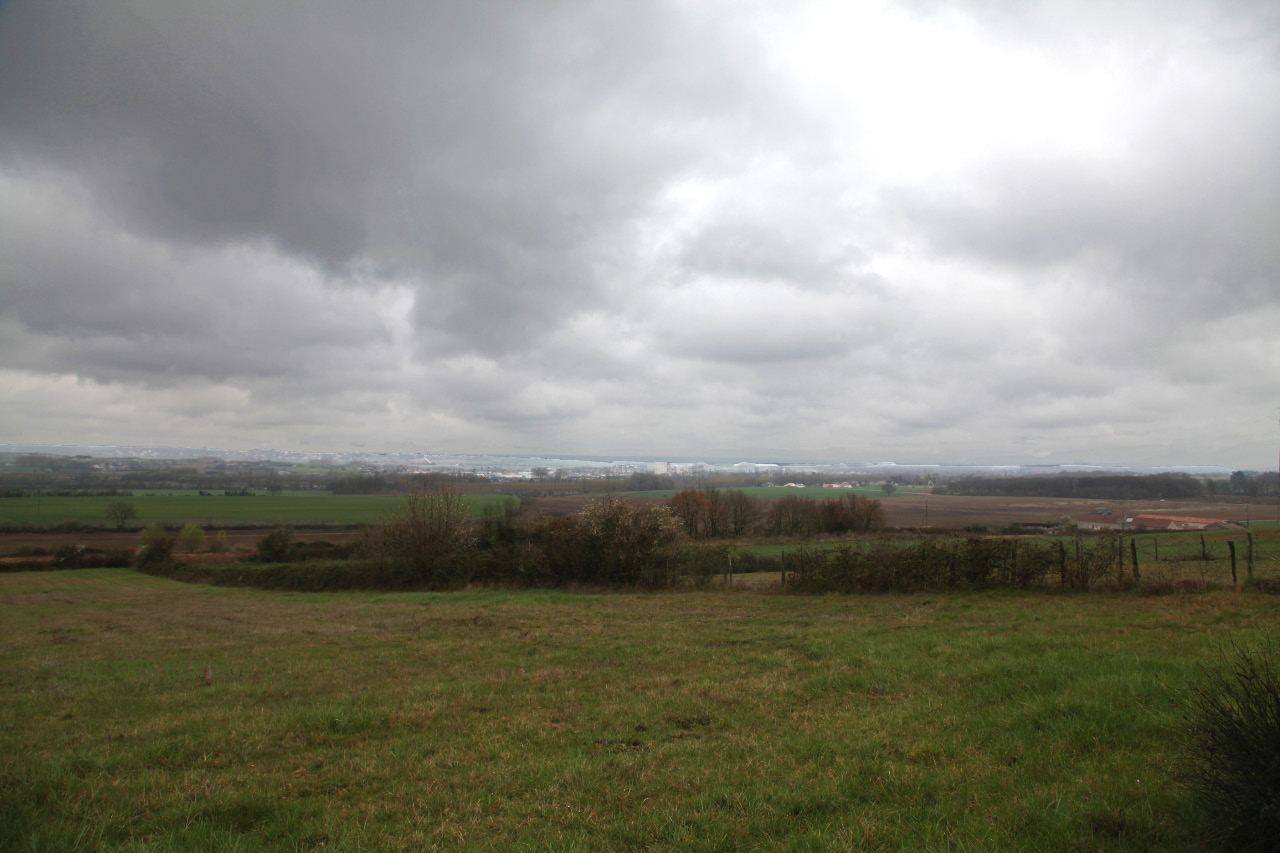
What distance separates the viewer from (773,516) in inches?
2997

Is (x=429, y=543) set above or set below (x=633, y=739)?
below

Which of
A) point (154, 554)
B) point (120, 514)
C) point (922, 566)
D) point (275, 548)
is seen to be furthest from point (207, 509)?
point (922, 566)

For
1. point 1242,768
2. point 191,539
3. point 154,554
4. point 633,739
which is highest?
point 1242,768

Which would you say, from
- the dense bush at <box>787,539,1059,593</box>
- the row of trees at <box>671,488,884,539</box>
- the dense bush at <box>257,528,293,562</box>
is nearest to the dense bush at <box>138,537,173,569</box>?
the dense bush at <box>257,528,293,562</box>

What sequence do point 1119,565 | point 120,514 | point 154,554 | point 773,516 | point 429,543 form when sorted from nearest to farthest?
point 1119,565 → point 429,543 → point 154,554 → point 773,516 → point 120,514

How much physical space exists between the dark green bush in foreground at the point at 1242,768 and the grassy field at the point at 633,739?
25cm

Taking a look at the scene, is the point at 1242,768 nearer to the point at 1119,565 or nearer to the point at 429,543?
the point at 1119,565

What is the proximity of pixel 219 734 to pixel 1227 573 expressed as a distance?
82.4 ft

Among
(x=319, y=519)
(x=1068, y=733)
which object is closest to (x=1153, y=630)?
(x=1068, y=733)

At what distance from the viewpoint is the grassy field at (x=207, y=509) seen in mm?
77562

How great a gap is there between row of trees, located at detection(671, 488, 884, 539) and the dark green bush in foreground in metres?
66.4

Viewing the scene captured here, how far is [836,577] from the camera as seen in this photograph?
925 inches

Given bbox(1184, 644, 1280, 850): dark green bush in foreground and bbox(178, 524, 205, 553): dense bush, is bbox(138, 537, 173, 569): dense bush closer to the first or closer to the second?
bbox(178, 524, 205, 553): dense bush

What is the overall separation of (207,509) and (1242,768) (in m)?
113
